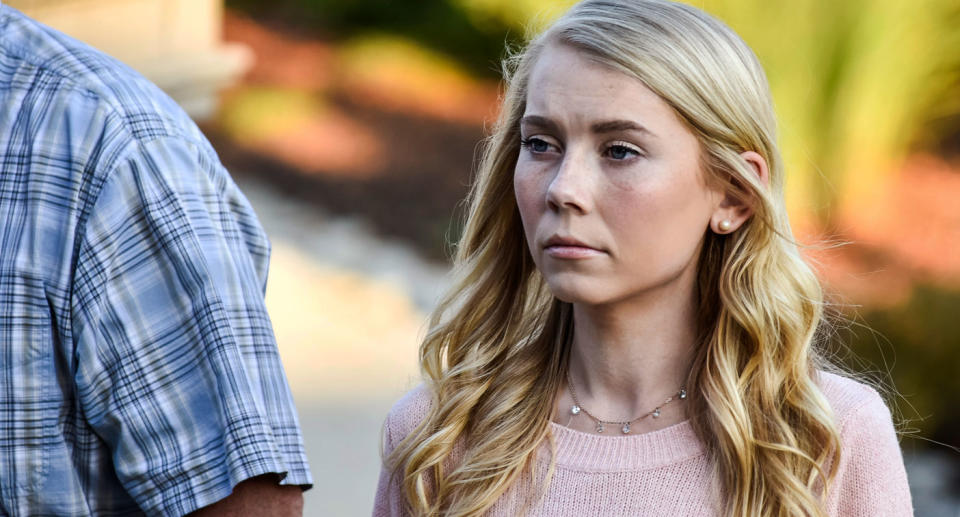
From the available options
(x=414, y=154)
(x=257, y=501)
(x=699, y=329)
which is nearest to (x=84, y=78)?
(x=257, y=501)

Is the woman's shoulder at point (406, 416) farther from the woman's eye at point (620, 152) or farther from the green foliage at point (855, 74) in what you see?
the green foliage at point (855, 74)

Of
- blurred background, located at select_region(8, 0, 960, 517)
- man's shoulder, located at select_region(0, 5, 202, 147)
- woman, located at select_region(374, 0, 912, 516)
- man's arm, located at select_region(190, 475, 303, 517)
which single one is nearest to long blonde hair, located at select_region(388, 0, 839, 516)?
woman, located at select_region(374, 0, 912, 516)

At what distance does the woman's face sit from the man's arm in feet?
1.68

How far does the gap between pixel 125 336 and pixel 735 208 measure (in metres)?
0.99

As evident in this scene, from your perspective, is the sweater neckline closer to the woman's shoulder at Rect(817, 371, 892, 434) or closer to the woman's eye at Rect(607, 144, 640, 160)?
the woman's shoulder at Rect(817, 371, 892, 434)

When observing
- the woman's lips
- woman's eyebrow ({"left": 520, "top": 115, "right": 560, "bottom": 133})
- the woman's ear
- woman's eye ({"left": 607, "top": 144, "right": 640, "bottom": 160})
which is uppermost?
woman's eyebrow ({"left": 520, "top": 115, "right": 560, "bottom": 133})

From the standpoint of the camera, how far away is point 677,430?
206cm

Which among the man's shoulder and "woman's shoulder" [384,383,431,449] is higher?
the man's shoulder

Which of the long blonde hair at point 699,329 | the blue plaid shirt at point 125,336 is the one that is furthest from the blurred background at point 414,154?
the blue plaid shirt at point 125,336

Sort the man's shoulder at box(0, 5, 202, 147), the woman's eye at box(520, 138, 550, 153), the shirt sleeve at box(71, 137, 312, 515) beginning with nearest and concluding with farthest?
1. the shirt sleeve at box(71, 137, 312, 515)
2. the man's shoulder at box(0, 5, 202, 147)
3. the woman's eye at box(520, 138, 550, 153)

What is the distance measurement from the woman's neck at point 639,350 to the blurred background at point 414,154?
253cm

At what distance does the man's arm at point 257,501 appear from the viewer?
1.80 meters

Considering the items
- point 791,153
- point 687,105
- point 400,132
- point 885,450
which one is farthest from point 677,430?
point 791,153

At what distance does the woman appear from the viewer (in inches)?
76.4
